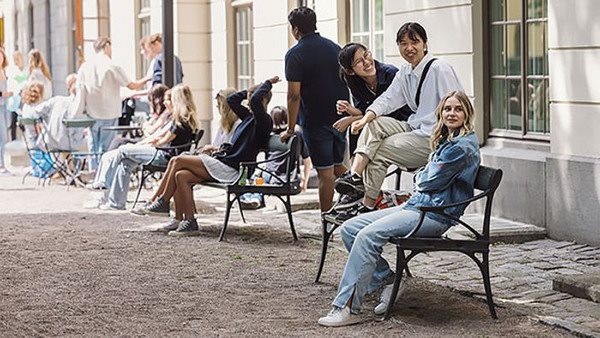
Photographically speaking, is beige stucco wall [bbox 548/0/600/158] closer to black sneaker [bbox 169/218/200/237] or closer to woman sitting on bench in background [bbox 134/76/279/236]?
woman sitting on bench in background [bbox 134/76/279/236]

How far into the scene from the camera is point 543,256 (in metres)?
10.9

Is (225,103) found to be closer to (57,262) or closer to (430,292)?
(57,262)

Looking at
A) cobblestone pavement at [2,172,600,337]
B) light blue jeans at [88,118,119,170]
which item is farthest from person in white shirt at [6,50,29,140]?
cobblestone pavement at [2,172,600,337]

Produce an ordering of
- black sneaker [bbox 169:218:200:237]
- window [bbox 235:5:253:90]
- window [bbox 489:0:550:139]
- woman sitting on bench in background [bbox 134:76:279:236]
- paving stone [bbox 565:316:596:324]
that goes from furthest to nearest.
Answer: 1. window [bbox 235:5:253:90]
2. black sneaker [bbox 169:218:200:237]
3. woman sitting on bench in background [bbox 134:76:279:236]
4. window [bbox 489:0:550:139]
5. paving stone [bbox 565:316:596:324]

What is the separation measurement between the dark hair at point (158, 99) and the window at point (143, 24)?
8.95 metres

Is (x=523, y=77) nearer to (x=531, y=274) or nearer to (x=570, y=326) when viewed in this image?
(x=531, y=274)

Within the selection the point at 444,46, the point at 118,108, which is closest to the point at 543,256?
the point at 444,46

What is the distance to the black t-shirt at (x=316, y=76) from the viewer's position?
40.4 ft

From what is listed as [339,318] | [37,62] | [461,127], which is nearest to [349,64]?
[461,127]

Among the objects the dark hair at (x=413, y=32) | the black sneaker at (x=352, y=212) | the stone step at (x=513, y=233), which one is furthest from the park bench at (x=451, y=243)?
the stone step at (x=513, y=233)

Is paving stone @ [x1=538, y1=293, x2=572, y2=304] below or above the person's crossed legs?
below

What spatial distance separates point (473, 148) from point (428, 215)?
0.47 metres

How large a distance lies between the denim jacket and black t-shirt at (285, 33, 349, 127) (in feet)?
12.4

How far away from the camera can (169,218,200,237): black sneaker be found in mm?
12984
